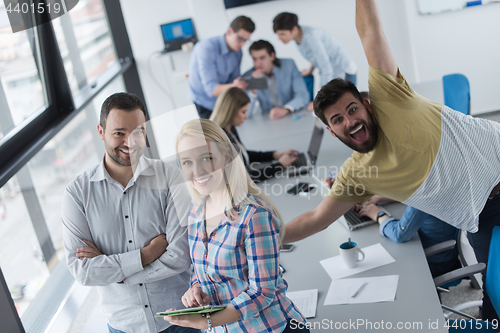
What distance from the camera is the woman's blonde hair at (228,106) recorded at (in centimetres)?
304

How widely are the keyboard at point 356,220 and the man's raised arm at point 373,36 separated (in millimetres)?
823

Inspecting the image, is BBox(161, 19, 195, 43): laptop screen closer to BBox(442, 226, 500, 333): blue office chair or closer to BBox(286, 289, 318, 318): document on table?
BBox(286, 289, 318, 318): document on table

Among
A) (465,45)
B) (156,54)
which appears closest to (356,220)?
(465,45)

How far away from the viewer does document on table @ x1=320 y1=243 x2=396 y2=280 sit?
6.57 feet

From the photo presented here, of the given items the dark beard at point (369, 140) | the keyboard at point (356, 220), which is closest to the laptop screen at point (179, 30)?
the keyboard at point (356, 220)

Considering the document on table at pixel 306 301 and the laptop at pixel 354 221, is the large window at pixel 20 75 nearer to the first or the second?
the document on table at pixel 306 301

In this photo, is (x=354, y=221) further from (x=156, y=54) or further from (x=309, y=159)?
(x=156, y=54)

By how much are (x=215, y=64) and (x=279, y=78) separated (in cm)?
66

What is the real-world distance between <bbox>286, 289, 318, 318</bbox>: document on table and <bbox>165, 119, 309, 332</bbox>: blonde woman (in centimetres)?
28

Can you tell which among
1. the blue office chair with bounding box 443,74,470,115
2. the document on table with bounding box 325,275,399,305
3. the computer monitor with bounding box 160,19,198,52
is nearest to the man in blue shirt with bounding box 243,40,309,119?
the blue office chair with bounding box 443,74,470,115

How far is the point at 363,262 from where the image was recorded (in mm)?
2049

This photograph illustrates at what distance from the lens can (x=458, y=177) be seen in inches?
72.9

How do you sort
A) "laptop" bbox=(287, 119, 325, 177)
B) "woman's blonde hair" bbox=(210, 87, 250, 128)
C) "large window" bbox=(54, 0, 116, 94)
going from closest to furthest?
"woman's blonde hair" bbox=(210, 87, 250, 128) < "laptop" bbox=(287, 119, 325, 177) < "large window" bbox=(54, 0, 116, 94)

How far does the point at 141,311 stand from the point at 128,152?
638mm
